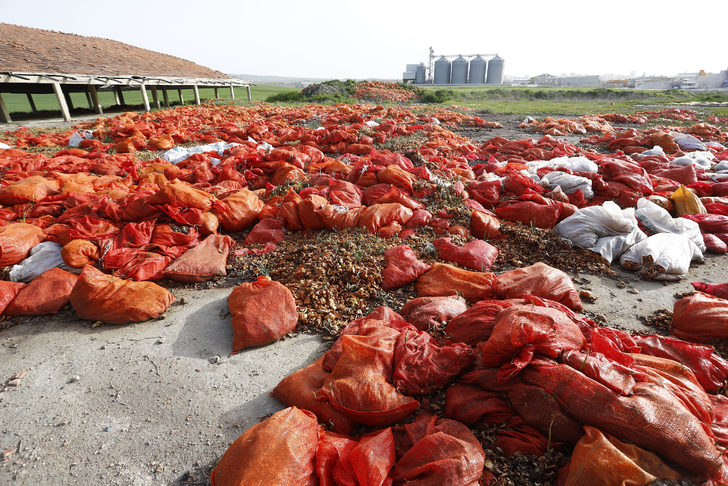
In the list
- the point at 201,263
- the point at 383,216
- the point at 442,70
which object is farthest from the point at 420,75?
the point at 201,263

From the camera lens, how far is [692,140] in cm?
828

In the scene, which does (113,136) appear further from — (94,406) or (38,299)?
(94,406)

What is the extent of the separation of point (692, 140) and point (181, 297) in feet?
37.4

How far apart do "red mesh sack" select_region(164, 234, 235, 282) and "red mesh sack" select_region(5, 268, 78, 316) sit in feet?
2.61

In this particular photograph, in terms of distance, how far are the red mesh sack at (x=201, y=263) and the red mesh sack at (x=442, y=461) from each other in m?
2.67

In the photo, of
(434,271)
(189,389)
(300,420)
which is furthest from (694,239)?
(189,389)

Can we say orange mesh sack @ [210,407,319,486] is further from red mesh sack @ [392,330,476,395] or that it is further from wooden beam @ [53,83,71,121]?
wooden beam @ [53,83,71,121]

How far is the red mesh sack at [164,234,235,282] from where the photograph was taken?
11.2ft

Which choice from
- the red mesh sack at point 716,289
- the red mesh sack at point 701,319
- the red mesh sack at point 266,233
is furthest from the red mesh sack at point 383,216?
the red mesh sack at point 716,289

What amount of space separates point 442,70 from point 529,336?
69427 mm

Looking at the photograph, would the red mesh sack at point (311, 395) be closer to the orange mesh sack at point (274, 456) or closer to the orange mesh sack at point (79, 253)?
the orange mesh sack at point (274, 456)

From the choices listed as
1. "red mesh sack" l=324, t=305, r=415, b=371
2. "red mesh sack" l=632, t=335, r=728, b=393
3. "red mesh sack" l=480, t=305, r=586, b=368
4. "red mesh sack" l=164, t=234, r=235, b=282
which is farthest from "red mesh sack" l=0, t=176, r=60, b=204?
"red mesh sack" l=632, t=335, r=728, b=393

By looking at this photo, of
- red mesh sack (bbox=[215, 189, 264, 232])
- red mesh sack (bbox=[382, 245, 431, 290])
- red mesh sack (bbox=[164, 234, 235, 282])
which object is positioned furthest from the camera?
red mesh sack (bbox=[215, 189, 264, 232])

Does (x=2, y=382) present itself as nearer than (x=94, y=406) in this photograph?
No
